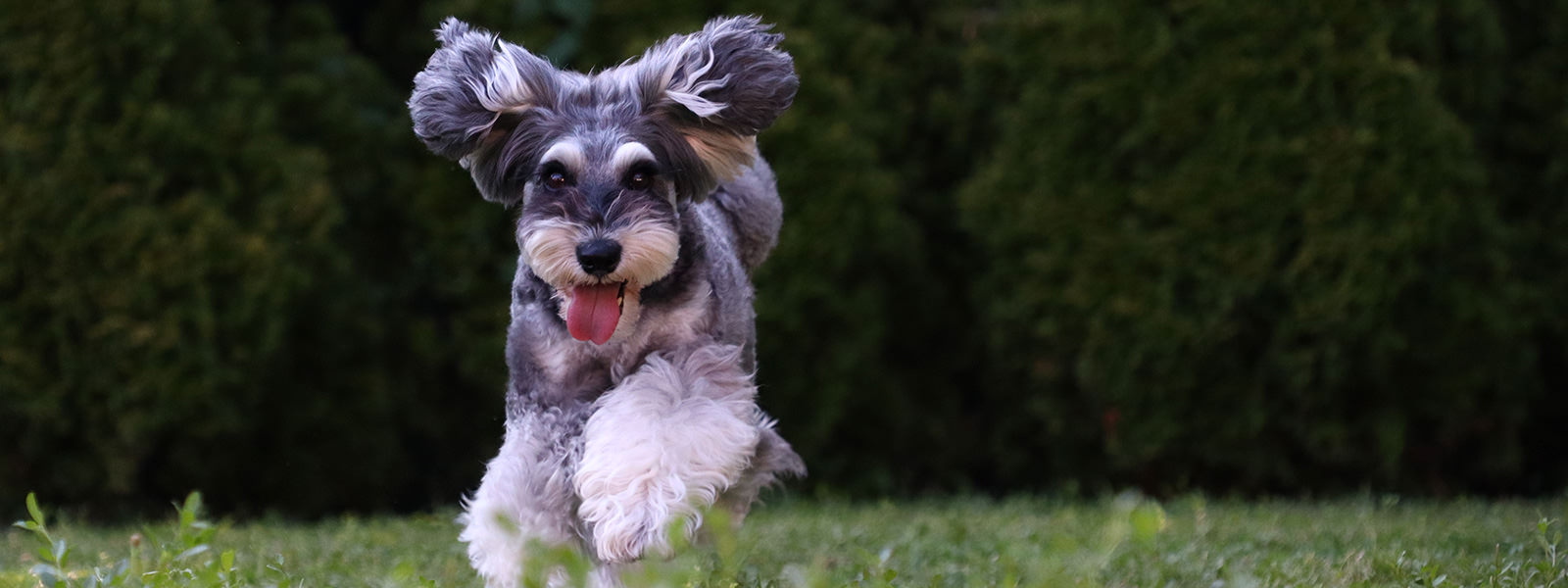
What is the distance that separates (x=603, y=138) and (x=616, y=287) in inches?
15.4

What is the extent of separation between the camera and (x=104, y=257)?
6.62 m

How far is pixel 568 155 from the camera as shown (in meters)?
3.84

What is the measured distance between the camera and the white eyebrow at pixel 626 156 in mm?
3848

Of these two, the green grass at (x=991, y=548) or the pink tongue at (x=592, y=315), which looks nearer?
the green grass at (x=991, y=548)

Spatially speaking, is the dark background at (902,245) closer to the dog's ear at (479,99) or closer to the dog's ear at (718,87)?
the dog's ear at (479,99)

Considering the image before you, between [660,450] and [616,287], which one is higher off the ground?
[616,287]

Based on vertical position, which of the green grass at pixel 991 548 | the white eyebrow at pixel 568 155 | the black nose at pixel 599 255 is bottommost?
the green grass at pixel 991 548

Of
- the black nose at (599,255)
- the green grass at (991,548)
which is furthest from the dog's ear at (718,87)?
the green grass at (991,548)

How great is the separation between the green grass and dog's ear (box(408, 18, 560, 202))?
107 centimetres

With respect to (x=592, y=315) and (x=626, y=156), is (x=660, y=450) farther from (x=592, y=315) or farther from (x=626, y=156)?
(x=626, y=156)

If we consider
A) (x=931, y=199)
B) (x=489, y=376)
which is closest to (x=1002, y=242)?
(x=931, y=199)

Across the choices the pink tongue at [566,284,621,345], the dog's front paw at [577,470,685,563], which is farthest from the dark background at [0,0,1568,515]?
the dog's front paw at [577,470,685,563]

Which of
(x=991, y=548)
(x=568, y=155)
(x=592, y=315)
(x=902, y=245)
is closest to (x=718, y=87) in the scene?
(x=568, y=155)

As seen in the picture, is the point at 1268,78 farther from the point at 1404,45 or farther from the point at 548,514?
the point at 548,514
